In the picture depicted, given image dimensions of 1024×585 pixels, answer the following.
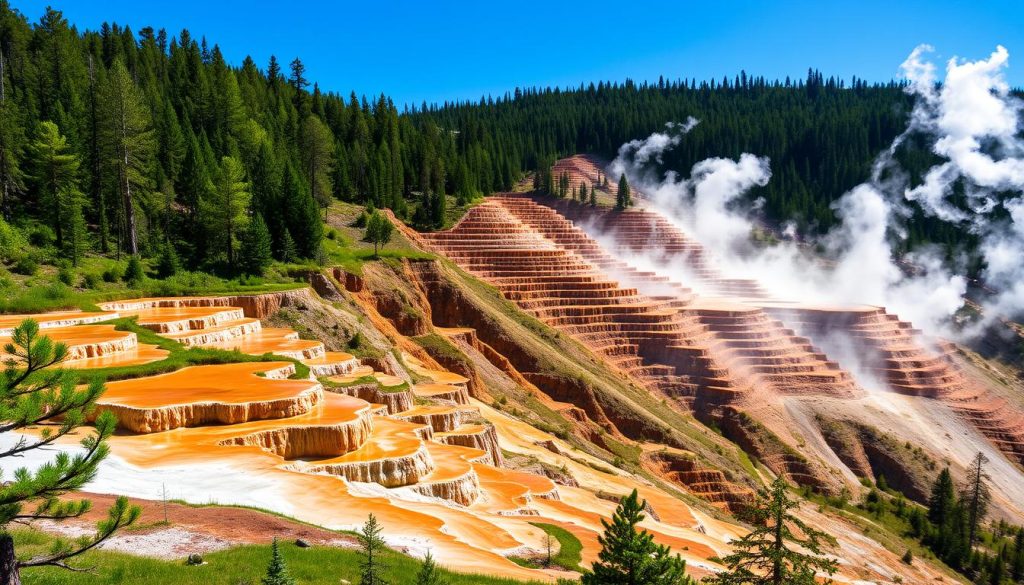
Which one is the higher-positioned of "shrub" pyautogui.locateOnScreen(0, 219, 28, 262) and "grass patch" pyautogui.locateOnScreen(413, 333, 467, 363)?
"shrub" pyautogui.locateOnScreen(0, 219, 28, 262)

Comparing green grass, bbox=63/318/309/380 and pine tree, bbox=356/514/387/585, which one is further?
green grass, bbox=63/318/309/380

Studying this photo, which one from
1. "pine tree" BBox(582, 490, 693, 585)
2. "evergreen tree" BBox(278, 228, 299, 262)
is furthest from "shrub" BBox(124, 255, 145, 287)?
"pine tree" BBox(582, 490, 693, 585)

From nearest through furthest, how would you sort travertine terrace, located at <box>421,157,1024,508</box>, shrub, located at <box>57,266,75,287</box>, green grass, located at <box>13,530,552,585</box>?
1. green grass, located at <box>13,530,552,585</box>
2. shrub, located at <box>57,266,75,287</box>
3. travertine terrace, located at <box>421,157,1024,508</box>

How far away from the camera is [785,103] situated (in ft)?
601

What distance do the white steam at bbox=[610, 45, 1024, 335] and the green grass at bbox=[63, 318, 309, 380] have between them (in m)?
76.1

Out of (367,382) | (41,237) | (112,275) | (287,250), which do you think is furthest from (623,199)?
(367,382)

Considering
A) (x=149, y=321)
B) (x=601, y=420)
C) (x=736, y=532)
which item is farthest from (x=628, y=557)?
(x=601, y=420)

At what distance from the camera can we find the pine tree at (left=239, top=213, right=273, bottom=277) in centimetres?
4253

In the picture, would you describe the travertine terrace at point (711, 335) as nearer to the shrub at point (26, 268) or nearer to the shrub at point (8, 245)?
the shrub at point (26, 268)

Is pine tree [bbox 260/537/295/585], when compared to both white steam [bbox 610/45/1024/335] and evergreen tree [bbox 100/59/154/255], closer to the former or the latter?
evergreen tree [bbox 100/59/154/255]

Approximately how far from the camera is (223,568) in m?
9.98

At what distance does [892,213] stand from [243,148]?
112 metres

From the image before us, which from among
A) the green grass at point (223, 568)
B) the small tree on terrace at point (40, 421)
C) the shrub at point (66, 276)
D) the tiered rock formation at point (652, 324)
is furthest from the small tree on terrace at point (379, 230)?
the small tree on terrace at point (40, 421)

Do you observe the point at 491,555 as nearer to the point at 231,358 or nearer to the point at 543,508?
the point at 543,508
